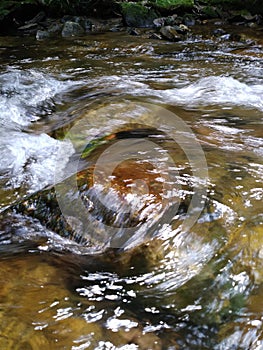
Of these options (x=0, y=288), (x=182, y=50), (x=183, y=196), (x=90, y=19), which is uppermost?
(x=90, y=19)

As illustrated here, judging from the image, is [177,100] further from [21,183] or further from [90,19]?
[90,19]

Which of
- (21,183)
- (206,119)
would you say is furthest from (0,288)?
(206,119)

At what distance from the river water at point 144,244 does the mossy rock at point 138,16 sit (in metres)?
6.10

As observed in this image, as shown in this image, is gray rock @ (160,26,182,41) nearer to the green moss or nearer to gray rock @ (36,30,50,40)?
the green moss

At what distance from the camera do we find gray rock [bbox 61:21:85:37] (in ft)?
31.4

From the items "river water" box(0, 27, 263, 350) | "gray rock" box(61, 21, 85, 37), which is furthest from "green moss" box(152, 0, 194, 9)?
"river water" box(0, 27, 263, 350)

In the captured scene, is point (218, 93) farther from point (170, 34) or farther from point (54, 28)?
point (54, 28)

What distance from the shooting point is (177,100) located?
528 cm

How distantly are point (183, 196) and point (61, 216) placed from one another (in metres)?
0.84

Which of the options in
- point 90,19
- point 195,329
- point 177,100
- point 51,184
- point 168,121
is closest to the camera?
point 195,329

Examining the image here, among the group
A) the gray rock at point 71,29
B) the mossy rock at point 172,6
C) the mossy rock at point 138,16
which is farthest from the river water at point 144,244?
the mossy rock at point 172,6

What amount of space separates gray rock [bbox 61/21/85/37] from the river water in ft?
17.0

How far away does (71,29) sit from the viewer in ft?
31.8

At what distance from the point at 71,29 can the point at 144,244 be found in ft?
27.9
